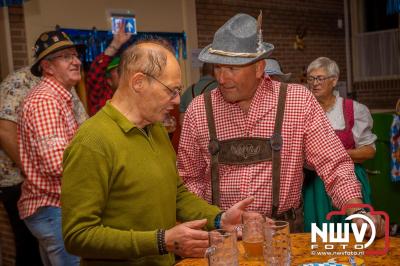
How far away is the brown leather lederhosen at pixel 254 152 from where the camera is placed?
97.2 inches

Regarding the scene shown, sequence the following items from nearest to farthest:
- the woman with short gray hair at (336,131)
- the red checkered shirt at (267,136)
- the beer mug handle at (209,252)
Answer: the beer mug handle at (209,252) < the red checkered shirt at (267,136) < the woman with short gray hair at (336,131)

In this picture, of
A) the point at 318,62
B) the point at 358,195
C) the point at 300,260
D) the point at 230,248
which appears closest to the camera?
the point at 230,248

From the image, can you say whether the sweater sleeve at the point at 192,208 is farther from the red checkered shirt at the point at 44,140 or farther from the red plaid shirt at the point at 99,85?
the red plaid shirt at the point at 99,85

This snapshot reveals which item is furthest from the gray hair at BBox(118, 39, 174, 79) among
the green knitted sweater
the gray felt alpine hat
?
the gray felt alpine hat

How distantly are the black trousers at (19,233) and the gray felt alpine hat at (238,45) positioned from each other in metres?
2.25

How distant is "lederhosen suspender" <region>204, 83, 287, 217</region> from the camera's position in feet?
Result: 8.09

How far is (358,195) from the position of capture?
2.22 m

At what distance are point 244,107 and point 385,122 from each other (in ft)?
12.3

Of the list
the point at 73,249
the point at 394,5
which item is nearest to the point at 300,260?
the point at 73,249

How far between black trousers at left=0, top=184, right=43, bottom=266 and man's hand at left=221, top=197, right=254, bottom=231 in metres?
2.49

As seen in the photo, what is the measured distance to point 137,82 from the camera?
193cm

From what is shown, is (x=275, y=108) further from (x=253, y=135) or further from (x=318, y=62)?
(x=318, y=62)

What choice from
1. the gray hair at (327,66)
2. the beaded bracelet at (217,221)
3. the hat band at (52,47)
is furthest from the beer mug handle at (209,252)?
the gray hair at (327,66)

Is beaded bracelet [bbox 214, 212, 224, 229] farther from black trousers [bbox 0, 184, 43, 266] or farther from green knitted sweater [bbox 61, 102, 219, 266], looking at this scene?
black trousers [bbox 0, 184, 43, 266]
